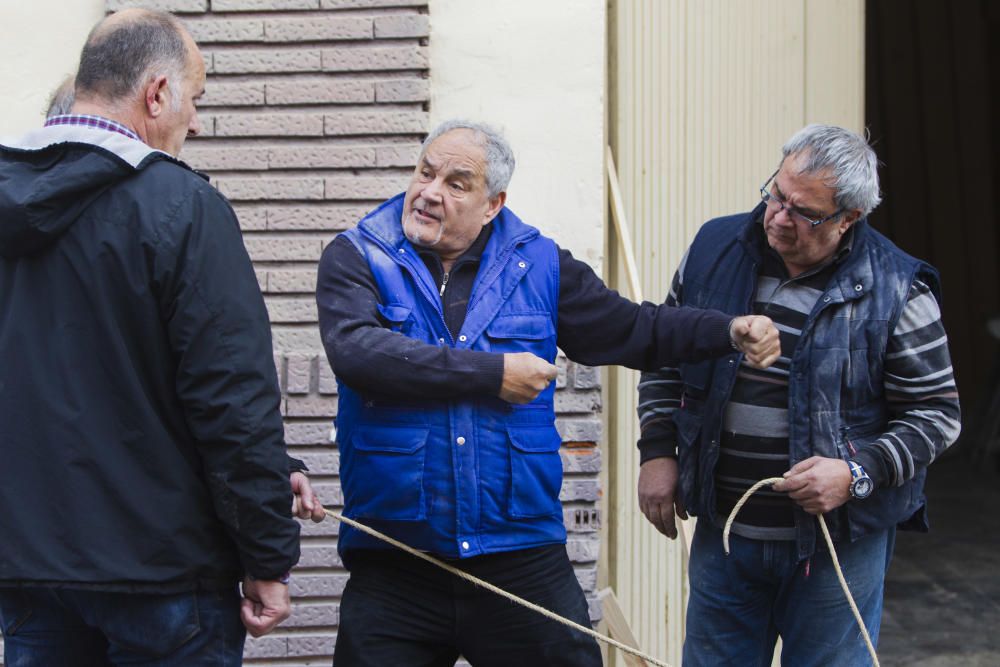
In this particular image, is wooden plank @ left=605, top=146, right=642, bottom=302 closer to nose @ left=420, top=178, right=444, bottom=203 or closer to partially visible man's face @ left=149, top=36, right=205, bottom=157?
nose @ left=420, top=178, right=444, bottom=203

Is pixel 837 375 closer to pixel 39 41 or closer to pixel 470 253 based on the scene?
pixel 470 253

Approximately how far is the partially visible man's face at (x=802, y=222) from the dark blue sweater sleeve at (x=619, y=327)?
0.86ft

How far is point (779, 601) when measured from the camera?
3455 millimetres

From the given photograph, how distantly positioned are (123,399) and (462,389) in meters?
0.78

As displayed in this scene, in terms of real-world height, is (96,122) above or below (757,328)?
above

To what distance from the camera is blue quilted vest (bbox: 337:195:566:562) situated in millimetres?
3037

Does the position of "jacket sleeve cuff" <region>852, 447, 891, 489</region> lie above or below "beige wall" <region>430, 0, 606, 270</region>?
below

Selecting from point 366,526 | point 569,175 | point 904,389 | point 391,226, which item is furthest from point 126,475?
point 569,175

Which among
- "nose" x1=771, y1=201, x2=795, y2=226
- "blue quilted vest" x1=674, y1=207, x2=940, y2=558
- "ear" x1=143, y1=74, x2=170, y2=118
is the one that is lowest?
"blue quilted vest" x1=674, y1=207, x2=940, y2=558

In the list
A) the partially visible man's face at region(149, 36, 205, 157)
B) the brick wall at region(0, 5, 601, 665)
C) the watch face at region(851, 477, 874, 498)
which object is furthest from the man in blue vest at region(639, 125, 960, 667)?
the partially visible man's face at region(149, 36, 205, 157)

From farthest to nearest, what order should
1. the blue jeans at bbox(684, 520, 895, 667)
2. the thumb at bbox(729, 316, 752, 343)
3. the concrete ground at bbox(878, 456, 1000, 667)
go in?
1. the concrete ground at bbox(878, 456, 1000, 667)
2. the blue jeans at bbox(684, 520, 895, 667)
3. the thumb at bbox(729, 316, 752, 343)

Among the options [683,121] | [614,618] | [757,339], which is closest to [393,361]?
[757,339]

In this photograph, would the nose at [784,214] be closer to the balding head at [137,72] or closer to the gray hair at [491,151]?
the gray hair at [491,151]

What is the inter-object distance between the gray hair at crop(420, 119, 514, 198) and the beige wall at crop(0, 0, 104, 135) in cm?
177
